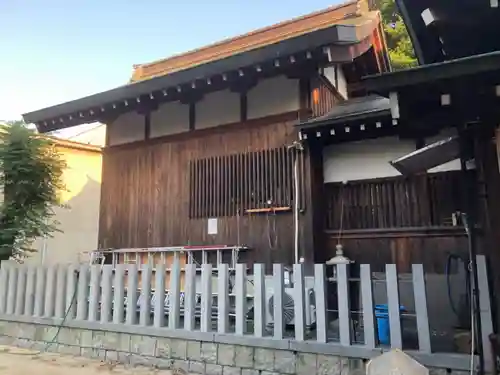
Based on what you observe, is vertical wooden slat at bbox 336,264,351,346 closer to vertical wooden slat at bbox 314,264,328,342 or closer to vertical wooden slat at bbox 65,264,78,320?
vertical wooden slat at bbox 314,264,328,342

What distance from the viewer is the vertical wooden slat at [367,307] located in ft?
11.9

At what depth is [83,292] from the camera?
17.8 ft

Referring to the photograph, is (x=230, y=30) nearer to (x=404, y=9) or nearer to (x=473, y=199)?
(x=404, y=9)

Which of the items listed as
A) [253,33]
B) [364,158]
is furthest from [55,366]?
[253,33]

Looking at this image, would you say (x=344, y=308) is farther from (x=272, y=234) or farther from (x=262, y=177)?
(x=262, y=177)

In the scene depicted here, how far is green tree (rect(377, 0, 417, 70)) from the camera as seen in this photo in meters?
12.1

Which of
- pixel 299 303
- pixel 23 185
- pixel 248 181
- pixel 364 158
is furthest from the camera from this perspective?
pixel 23 185

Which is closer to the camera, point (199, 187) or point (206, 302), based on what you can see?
point (206, 302)

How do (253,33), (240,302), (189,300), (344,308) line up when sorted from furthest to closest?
(253,33) < (189,300) < (240,302) < (344,308)

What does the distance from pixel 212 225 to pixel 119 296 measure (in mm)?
2064

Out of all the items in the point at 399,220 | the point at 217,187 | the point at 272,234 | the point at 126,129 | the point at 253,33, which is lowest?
the point at 272,234

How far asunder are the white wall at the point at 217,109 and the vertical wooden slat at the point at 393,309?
13.1 ft

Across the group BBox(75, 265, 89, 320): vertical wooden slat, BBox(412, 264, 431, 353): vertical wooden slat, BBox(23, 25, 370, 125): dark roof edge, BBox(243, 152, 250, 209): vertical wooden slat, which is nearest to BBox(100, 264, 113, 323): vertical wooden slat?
BBox(75, 265, 89, 320): vertical wooden slat

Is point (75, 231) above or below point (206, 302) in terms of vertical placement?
above
